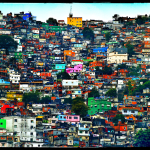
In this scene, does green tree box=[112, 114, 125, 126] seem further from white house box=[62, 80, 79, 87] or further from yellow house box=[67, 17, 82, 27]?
yellow house box=[67, 17, 82, 27]

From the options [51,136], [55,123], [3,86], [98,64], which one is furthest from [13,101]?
[98,64]

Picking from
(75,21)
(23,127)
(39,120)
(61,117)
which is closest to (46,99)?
(61,117)

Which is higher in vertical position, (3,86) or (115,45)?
(115,45)

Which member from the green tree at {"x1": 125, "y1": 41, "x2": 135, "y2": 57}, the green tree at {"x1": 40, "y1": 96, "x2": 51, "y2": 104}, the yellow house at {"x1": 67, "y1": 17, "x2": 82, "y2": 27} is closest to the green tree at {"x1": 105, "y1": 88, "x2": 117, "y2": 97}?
the green tree at {"x1": 40, "y1": 96, "x2": 51, "y2": 104}

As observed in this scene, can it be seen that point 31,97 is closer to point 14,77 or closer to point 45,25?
point 14,77

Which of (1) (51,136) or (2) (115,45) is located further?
(2) (115,45)

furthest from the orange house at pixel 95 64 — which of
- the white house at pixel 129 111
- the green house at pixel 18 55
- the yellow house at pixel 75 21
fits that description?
the yellow house at pixel 75 21

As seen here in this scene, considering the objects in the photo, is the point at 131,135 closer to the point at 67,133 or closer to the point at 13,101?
the point at 67,133
